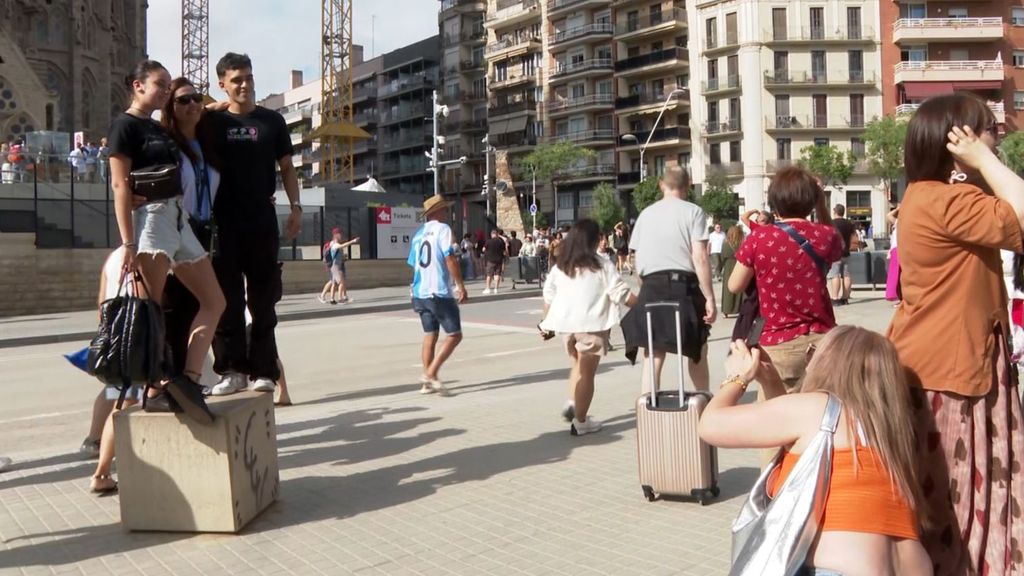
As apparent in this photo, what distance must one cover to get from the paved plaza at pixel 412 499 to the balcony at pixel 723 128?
204ft

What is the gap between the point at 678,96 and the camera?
238 ft

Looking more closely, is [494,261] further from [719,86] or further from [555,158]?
[555,158]

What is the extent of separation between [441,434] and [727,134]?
2581 inches

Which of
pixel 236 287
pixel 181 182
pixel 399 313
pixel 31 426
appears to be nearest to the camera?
pixel 181 182

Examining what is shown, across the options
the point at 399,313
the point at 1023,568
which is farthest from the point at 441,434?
the point at 399,313

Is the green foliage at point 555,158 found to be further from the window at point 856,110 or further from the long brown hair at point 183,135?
the long brown hair at point 183,135

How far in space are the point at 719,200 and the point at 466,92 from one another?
32.6 metres

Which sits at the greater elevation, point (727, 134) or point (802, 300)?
point (727, 134)

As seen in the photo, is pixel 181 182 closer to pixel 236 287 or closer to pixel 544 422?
pixel 236 287

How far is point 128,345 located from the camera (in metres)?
4.57

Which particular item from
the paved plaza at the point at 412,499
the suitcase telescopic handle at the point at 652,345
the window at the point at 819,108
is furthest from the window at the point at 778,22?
the suitcase telescopic handle at the point at 652,345

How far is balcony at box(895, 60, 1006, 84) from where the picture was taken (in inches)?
2546

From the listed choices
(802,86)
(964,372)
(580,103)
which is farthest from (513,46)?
(964,372)

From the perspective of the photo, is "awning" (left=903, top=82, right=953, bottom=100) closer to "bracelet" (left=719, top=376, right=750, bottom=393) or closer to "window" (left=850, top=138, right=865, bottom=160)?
"window" (left=850, top=138, right=865, bottom=160)
